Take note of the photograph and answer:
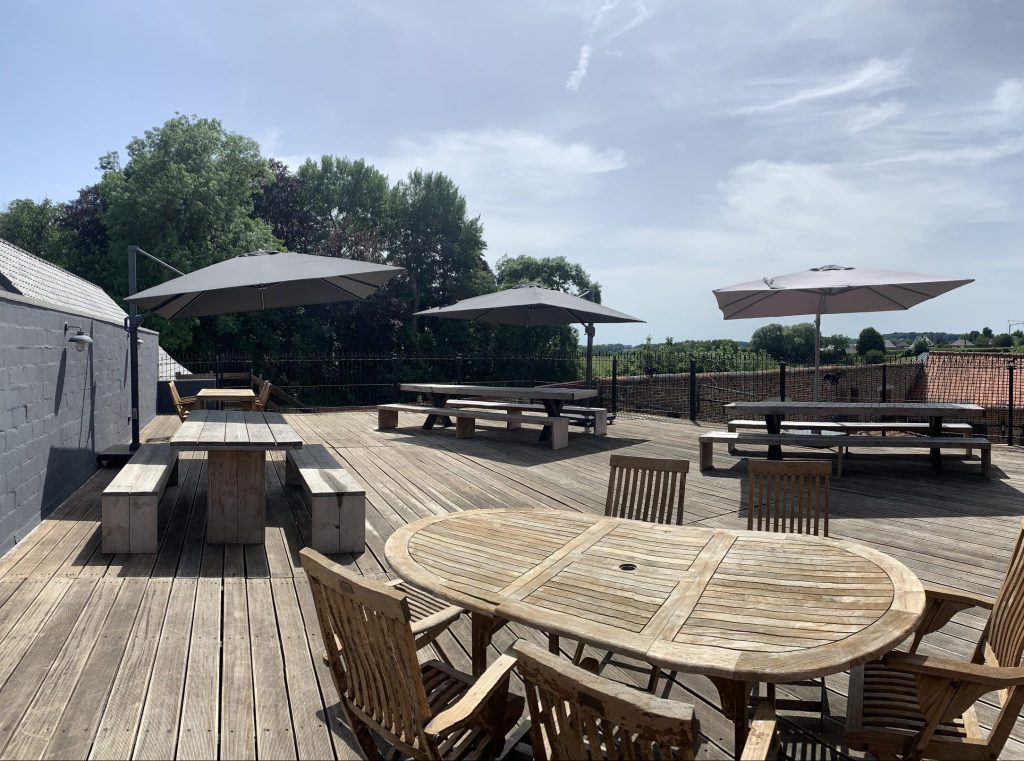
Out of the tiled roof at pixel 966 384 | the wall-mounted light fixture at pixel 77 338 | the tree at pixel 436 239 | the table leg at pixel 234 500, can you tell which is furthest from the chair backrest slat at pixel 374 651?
the tree at pixel 436 239

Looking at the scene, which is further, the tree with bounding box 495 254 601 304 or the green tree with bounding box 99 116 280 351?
the tree with bounding box 495 254 601 304

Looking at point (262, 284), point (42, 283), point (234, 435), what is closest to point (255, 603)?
point (234, 435)

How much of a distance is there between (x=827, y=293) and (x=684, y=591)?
7.33m

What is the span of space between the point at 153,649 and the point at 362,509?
62.0 inches

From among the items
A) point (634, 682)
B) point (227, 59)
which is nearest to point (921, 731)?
point (634, 682)

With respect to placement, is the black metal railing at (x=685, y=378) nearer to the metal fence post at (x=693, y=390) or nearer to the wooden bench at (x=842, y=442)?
the metal fence post at (x=693, y=390)

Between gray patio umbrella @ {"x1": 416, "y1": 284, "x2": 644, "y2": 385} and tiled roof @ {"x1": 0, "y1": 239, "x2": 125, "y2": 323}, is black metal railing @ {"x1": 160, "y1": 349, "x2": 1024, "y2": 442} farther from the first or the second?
tiled roof @ {"x1": 0, "y1": 239, "x2": 125, "y2": 323}

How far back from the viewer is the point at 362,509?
407 centimetres

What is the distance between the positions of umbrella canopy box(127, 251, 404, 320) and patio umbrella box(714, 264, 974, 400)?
430cm

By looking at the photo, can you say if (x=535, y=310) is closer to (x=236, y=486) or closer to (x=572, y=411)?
(x=572, y=411)

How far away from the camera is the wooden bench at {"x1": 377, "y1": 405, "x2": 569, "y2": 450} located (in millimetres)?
8227

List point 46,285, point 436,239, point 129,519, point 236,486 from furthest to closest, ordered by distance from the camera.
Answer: point 436,239 → point 46,285 → point 236,486 → point 129,519

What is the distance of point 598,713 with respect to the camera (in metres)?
1.06

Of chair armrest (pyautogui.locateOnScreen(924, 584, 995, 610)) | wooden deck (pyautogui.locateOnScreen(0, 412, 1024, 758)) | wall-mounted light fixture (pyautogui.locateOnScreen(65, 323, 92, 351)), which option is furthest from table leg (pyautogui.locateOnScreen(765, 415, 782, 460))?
wall-mounted light fixture (pyautogui.locateOnScreen(65, 323, 92, 351))
